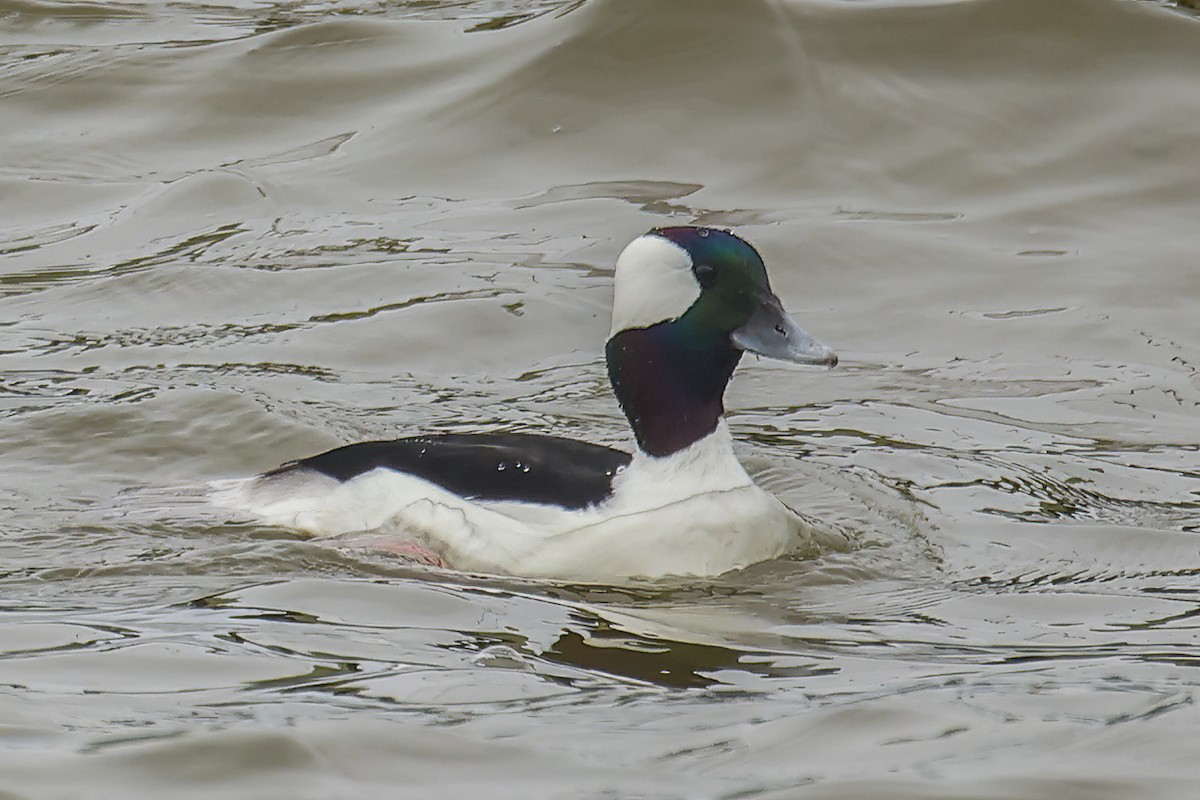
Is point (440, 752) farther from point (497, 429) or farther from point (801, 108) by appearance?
point (801, 108)

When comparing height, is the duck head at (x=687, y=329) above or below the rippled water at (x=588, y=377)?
above

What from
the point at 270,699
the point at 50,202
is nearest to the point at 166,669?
the point at 270,699

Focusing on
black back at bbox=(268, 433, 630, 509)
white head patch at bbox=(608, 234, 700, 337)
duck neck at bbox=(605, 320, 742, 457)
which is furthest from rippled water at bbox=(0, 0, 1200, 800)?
white head patch at bbox=(608, 234, 700, 337)

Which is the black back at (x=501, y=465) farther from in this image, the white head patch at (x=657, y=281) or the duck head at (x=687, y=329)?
the white head patch at (x=657, y=281)

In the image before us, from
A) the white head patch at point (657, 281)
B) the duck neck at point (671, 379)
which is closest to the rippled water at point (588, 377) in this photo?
the duck neck at point (671, 379)

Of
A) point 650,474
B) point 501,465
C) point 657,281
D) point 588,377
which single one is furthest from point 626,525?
point 588,377

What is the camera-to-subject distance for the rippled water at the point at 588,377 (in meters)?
4.40

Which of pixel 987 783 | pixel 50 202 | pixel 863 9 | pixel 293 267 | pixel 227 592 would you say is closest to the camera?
pixel 987 783

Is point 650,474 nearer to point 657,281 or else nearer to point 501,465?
point 501,465

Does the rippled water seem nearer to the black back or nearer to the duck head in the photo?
the black back

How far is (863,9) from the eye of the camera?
13.0 m

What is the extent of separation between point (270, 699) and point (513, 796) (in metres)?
0.78

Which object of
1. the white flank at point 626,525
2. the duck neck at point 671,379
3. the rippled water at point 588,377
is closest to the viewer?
the rippled water at point 588,377

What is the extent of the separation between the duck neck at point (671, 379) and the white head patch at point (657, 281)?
2.2 inches
